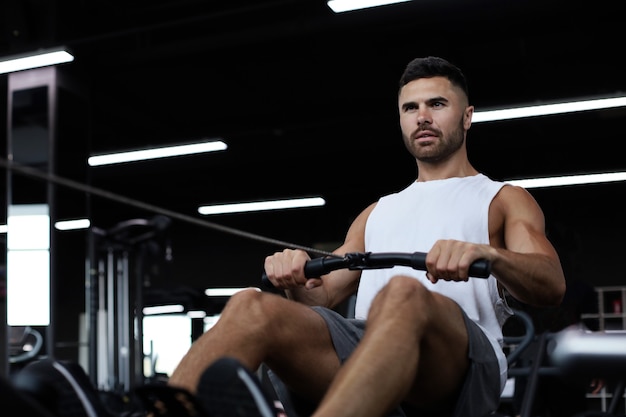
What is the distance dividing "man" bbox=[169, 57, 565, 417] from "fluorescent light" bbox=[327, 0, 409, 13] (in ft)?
12.4

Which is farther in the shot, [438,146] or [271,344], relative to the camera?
[438,146]

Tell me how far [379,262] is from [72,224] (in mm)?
5344

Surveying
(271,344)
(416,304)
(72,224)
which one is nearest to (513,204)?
(416,304)

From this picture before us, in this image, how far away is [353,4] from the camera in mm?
5828

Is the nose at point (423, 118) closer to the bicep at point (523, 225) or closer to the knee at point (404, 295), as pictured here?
the bicep at point (523, 225)

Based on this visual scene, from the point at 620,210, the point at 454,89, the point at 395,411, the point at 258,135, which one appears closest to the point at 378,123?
the point at 258,135

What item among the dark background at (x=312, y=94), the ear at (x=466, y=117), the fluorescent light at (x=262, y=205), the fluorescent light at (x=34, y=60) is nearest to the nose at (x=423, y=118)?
the ear at (x=466, y=117)

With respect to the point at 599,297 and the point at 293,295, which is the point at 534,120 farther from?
the point at 293,295

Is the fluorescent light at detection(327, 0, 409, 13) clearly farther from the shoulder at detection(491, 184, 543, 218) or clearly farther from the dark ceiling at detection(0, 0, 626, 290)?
the shoulder at detection(491, 184, 543, 218)

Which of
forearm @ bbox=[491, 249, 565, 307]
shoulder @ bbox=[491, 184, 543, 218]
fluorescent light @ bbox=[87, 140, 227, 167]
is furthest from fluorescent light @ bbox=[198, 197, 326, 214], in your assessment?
forearm @ bbox=[491, 249, 565, 307]

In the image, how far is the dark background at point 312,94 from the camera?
6.46 meters

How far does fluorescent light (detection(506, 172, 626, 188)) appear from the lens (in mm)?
10445

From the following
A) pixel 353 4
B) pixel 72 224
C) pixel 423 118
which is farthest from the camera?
pixel 72 224

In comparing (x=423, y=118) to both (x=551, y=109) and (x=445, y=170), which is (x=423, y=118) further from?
(x=551, y=109)
